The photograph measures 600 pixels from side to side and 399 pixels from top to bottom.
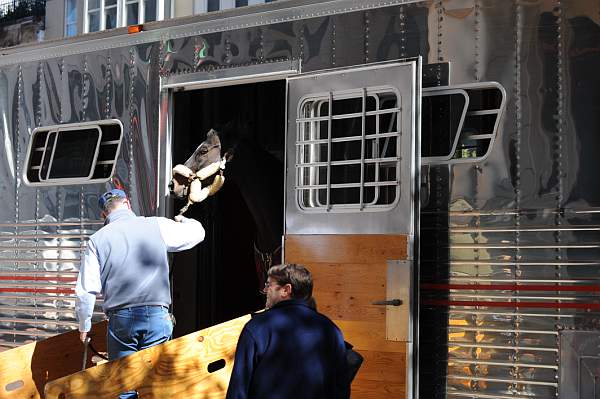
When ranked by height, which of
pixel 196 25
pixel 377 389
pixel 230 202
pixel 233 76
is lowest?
pixel 377 389

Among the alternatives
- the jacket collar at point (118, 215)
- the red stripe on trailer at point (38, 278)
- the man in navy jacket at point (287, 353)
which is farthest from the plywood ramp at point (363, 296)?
the red stripe on trailer at point (38, 278)

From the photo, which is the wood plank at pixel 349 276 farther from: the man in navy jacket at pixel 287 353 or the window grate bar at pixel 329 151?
the man in navy jacket at pixel 287 353

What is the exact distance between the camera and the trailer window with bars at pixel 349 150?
5527 mm

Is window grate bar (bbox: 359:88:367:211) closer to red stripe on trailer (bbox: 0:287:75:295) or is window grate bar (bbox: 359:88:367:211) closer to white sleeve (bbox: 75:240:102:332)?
white sleeve (bbox: 75:240:102:332)

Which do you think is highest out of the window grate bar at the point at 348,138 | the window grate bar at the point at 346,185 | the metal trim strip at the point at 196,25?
the metal trim strip at the point at 196,25

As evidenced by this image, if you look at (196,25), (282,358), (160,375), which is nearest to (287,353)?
(282,358)

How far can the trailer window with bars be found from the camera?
5.53 m

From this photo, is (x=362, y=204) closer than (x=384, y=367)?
No

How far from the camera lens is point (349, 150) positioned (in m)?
5.75

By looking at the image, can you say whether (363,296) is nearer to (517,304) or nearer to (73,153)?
(517,304)

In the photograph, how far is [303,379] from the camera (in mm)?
3740

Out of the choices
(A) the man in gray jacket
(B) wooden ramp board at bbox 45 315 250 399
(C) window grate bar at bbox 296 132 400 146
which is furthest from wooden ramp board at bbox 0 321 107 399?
(C) window grate bar at bbox 296 132 400 146

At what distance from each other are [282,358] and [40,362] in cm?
303

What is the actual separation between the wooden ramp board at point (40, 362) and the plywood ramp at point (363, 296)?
6.19ft
